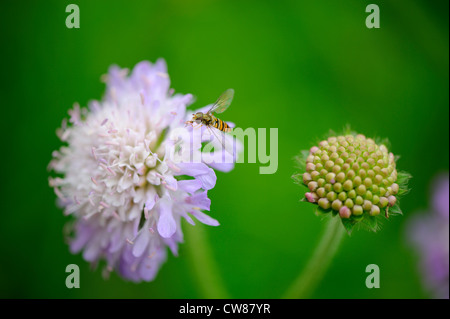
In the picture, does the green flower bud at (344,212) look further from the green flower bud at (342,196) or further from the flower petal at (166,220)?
the flower petal at (166,220)

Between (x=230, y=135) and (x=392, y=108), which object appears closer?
(x=230, y=135)

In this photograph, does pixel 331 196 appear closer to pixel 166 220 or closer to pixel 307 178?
pixel 307 178

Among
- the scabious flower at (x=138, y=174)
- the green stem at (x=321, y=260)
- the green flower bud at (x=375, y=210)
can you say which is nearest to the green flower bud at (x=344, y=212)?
the green flower bud at (x=375, y=210)

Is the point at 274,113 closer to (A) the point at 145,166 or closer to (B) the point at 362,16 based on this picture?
(B) the point at 362,16

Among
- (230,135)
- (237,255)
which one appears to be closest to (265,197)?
(237,255)

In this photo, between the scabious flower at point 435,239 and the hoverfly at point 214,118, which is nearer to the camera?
the hoverfly at point 214,118

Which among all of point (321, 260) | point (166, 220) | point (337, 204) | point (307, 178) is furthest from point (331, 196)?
point (166, 220)

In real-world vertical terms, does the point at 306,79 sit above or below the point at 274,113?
above
